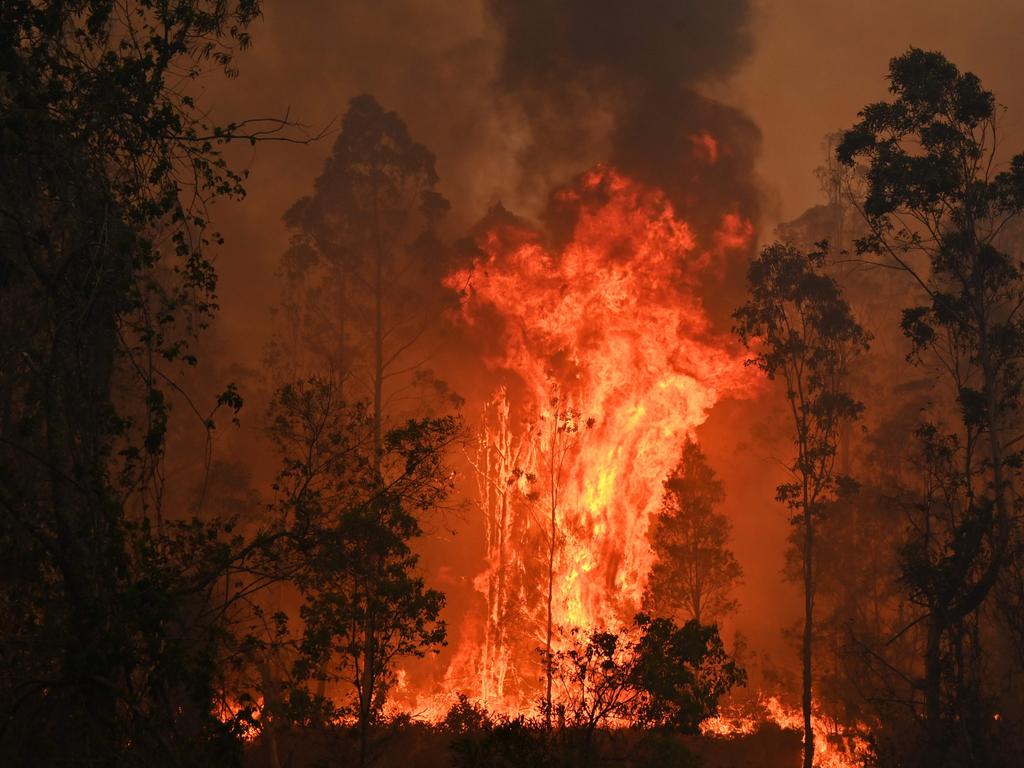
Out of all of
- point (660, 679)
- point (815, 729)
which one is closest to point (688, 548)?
point (815, 729)

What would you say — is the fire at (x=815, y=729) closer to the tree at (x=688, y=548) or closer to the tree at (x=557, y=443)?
the tree at (x=688, y=548)

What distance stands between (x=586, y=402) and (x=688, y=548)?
6.89 m

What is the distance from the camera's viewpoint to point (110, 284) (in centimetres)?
855

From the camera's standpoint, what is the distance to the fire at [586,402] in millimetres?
31469

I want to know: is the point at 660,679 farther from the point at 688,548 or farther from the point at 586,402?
the point at 586,402

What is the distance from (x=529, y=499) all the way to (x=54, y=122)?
963 inches

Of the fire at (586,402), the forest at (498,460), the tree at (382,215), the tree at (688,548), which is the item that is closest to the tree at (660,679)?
the forest at (498,460)

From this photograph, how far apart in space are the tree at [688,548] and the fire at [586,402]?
39.9 inches

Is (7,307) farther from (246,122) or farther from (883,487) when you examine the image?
(883,487)

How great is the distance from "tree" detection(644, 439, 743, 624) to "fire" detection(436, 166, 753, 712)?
3.33ft

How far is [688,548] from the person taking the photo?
30766 millimetres

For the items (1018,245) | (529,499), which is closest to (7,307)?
(529,499)

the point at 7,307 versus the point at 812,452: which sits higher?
the point at 812,452

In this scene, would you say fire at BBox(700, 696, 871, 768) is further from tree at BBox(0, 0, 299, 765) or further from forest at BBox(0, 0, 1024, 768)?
tree at BBox(0, 0, 299, 765)
